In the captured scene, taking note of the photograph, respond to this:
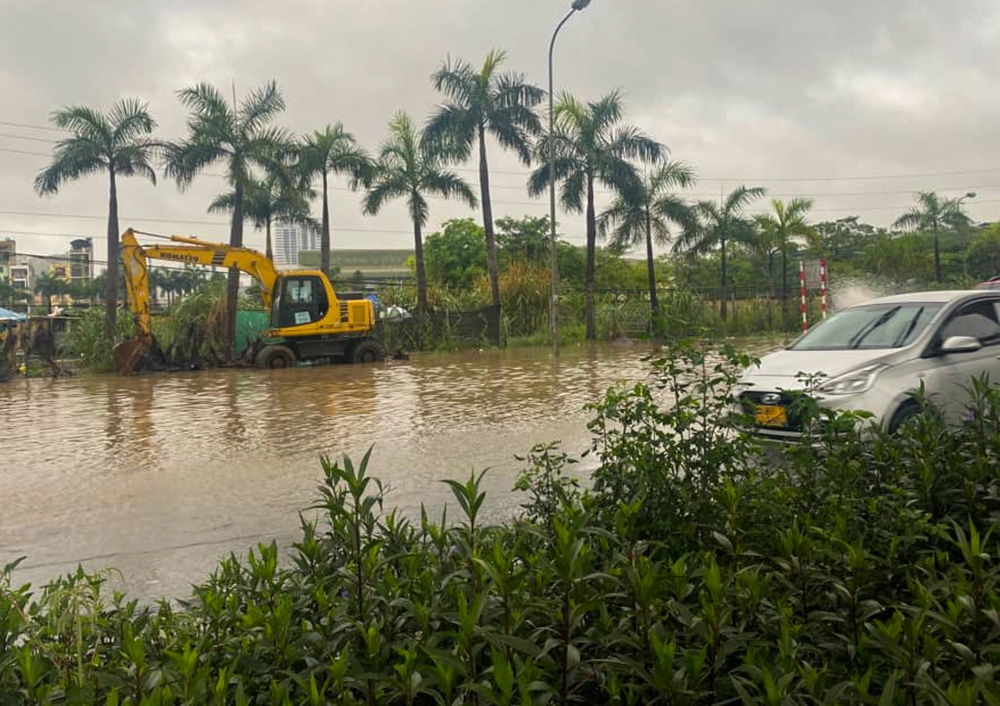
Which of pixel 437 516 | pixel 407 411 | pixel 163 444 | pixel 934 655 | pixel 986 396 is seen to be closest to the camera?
pixel 934 655

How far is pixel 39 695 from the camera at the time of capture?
1977 mm

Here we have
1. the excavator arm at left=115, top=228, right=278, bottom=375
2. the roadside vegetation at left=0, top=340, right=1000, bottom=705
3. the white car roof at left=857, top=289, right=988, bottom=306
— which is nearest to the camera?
the roadside vegetation at left=0, top=340, right=1000, bottom=705

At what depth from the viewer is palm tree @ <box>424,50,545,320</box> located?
33.7m

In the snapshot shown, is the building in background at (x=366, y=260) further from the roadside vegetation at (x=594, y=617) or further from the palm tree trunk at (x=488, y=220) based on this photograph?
the roadside vegetation at (x=594, y=617)

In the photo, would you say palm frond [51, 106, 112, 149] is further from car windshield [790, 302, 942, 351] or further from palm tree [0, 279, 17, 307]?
palm tree [0, 279, 17, 307]

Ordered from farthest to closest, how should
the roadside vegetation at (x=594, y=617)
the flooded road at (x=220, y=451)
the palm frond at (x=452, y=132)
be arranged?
the palm frond at (x=452, y=132)
the flooded road at (x=220, y=451)
the roadside vegetation at (x=594, y=617)

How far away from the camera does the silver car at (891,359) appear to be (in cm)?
720

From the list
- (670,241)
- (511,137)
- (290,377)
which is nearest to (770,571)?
(290,377)

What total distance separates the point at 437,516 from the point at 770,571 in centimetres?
378

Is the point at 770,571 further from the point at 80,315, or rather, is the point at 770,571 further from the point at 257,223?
the point at 257,223

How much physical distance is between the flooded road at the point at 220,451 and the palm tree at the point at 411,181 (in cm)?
1687

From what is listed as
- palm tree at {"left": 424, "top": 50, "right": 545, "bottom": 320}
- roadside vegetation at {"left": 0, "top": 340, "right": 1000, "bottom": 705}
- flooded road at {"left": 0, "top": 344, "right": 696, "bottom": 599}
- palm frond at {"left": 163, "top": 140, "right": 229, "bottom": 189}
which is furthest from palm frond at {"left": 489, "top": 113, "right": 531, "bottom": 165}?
roadside vegetation at {"left": 0, "top": 340, "right": 1000, "bottom": 705}

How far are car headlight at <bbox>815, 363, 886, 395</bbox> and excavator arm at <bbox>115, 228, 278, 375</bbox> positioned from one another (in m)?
19.1

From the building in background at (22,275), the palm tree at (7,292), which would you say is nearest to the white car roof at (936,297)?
the palm tree at (7,292)
